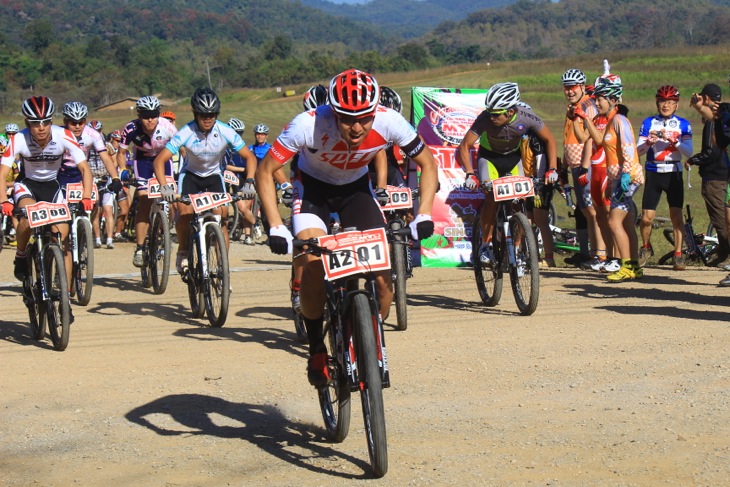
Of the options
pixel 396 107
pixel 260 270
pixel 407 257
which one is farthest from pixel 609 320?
pixel 260 270

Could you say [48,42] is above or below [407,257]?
above

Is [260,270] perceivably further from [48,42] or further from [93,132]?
[48,42]

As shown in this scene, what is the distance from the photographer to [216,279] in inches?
448

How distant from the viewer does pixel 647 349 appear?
918 cm

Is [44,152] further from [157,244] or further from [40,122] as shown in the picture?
[157,244]

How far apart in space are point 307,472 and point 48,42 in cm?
18189

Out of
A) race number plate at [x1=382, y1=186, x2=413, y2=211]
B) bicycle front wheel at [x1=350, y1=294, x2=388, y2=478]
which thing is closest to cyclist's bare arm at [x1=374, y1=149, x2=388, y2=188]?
race number plate at [x1=382, y1=186, x2=413, y2=211]

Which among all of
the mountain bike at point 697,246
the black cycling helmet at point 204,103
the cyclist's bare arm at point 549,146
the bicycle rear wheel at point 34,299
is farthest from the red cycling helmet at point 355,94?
the mountain bike at point 697,246

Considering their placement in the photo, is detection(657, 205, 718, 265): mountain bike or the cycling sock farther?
detection(657, 205, 718, 265): mountain bike

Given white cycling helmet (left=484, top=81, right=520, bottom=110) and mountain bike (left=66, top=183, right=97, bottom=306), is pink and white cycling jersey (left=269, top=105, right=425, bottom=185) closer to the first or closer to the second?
white cycling helmet (left=484, top=81, right=520, bottom=110)

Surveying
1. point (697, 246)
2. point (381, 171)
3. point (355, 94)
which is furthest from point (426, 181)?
point (697, 246)

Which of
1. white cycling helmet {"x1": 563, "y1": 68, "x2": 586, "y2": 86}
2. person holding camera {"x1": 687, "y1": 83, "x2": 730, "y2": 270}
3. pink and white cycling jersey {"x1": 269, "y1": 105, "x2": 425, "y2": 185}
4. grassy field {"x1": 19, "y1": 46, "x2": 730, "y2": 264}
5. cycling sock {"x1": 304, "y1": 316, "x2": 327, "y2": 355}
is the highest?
grassy field {"x1": 19, "y1": 46, "x2": 730, "y2": 264}

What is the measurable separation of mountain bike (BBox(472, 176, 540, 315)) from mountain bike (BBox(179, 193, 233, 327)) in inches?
105

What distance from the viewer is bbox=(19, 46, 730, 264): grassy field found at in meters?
69.9
